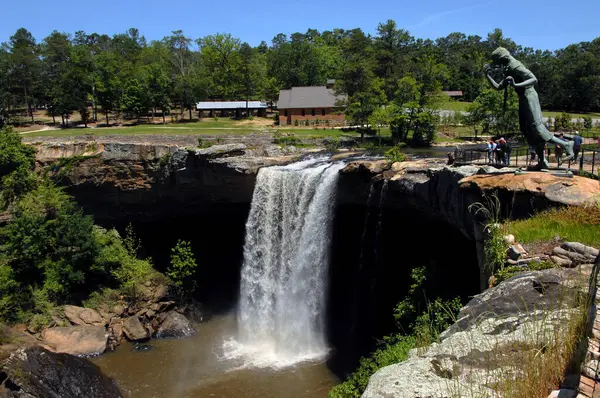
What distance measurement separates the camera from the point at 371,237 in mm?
21172

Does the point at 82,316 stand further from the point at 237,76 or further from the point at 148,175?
the point at 237,76

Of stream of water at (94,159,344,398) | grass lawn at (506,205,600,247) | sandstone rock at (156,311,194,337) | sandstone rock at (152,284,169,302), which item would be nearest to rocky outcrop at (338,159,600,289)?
grass lawn at (506,205,600,247)

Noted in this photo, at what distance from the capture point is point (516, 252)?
9.74 meters

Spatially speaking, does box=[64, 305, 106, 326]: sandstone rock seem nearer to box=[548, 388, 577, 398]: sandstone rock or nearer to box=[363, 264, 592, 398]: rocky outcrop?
box=[363, 264, 592, 398]: rocky outcrop

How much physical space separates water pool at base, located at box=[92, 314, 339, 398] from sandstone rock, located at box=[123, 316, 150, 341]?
1.53 ft

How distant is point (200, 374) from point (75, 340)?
6.50 m

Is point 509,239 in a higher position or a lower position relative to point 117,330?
higher

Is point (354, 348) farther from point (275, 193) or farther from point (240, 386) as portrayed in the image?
point (275, 193)

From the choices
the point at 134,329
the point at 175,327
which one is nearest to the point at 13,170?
the point at 134,329

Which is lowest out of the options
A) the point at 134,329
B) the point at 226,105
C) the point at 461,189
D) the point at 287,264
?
the point at 134,329

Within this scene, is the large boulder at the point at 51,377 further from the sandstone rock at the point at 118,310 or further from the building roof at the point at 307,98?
the building roof at the point at 307,98

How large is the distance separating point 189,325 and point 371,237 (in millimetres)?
10459

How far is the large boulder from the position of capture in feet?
49.3

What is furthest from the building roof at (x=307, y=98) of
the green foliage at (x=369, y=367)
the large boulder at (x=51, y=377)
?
the green foliage at (x=369, y=367)
